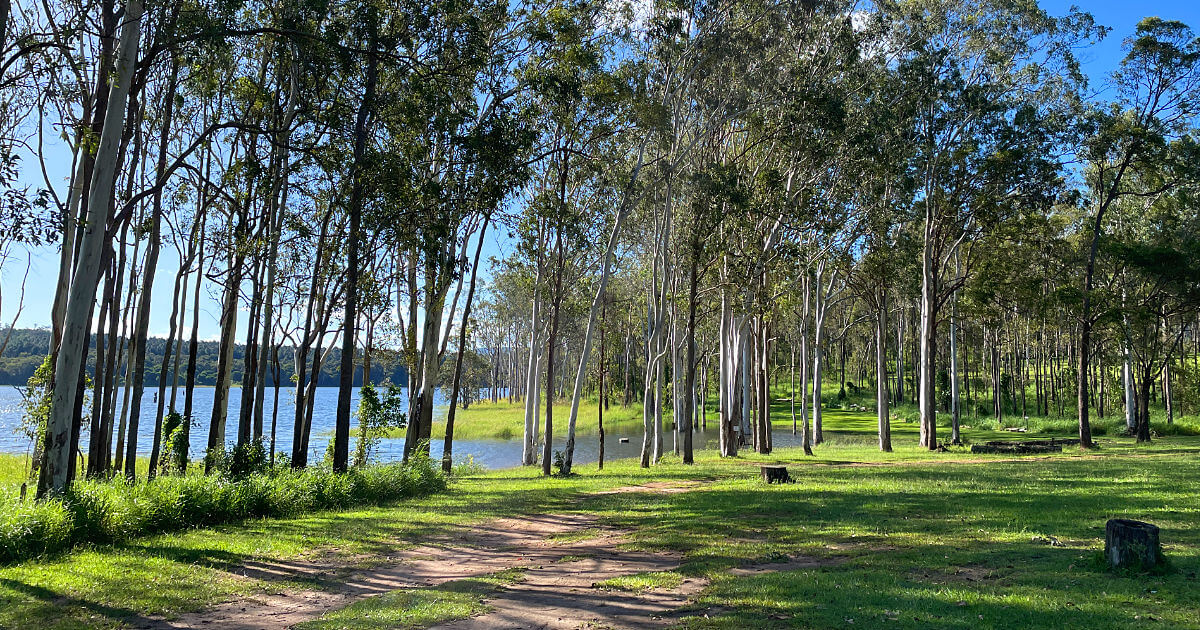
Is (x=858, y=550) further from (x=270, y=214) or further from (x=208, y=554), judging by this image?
(x=270, y=214)

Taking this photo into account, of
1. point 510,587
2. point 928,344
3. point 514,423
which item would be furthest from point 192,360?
point 514,423

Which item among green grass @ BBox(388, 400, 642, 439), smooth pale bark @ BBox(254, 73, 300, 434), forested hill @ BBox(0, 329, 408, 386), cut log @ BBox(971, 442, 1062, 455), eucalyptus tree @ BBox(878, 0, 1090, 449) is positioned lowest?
green grass @ BBox(388, 400, 642, 439)

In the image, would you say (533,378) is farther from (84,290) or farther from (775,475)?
(84,290)

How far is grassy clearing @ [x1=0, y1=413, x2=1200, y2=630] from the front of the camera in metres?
6.10

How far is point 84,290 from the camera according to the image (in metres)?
9.88

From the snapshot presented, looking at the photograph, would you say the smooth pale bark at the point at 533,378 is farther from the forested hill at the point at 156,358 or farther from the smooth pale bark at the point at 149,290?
the smooth pale bark at the point at 149,290

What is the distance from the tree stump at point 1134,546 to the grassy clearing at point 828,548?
0.65 feet

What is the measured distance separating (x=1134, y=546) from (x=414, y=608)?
22.7 feet

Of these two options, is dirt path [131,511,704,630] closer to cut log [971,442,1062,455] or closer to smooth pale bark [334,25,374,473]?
smooth pale bark [334,25,374,473]

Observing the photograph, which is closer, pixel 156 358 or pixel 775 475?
pixel 775 475

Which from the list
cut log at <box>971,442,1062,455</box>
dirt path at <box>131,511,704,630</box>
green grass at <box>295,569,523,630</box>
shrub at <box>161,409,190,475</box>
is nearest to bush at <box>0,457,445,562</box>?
dirt path at <box>131,511,704,630</box>

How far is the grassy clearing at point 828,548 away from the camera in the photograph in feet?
20.0

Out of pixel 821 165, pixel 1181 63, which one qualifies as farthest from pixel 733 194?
pixel 1181 63

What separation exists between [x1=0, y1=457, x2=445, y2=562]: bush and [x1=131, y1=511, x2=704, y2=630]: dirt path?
92.6 inches
